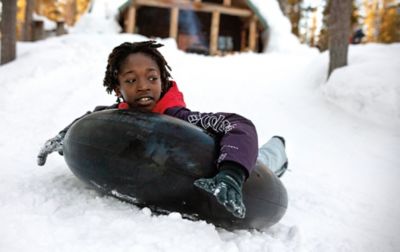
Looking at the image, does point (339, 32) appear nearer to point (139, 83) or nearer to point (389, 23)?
point (139, 83)

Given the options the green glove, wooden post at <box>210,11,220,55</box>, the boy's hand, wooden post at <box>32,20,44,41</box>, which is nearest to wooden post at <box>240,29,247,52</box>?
wooden post at <box>210,11,220,55</box>

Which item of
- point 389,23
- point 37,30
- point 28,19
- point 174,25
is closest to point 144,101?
point 174,25

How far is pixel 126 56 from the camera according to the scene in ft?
8.98

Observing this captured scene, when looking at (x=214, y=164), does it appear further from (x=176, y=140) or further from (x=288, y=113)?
(x=288, y=113)

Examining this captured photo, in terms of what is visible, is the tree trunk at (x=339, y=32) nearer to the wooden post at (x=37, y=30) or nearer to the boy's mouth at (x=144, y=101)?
the boy's mouth at (x=144, y=101)

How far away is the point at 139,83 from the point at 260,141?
10.9ft

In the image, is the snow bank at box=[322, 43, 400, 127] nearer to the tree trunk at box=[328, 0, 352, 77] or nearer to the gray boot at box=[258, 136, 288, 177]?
the tree trunk at box=[328, 0, 352, 77]

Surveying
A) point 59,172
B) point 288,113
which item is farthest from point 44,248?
point 288,113

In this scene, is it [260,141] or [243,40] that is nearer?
[260,141]

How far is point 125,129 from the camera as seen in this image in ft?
7.58

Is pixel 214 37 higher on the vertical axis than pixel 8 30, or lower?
higher

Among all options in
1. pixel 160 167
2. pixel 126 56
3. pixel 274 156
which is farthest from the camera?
pixel 274 156

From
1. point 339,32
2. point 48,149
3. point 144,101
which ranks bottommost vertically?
point 48,149

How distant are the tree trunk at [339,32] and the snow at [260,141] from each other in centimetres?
29
